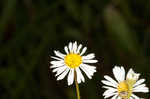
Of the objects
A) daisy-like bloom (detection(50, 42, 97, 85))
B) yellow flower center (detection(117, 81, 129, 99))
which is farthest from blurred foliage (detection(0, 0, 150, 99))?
yellow flower center (detection(117, 81, 129, 99))

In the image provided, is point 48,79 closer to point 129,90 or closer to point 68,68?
point 68,68

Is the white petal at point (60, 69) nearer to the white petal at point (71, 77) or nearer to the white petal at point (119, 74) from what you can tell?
the white petal at point (71, 77)

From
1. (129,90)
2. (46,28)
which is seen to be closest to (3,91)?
(46,28)

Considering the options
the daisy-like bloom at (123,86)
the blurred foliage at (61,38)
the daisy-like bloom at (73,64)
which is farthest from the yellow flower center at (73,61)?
the blurred foliage at (61,38)

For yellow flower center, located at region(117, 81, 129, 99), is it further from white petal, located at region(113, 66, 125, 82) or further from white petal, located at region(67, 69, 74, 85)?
white petal, located at region(67, 69, 74, 85)

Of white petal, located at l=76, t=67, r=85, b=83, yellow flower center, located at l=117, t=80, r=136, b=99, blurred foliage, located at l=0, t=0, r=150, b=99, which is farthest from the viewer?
blurred foliage, located at l=0, t=0, r=150, b=99

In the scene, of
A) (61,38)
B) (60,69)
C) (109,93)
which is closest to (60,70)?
(60,69)
